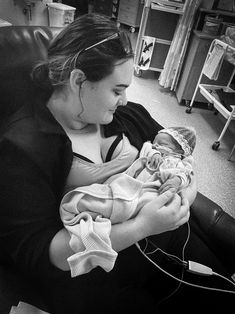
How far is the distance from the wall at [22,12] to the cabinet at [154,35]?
143 centimetres

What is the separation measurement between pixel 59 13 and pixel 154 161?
2398mm

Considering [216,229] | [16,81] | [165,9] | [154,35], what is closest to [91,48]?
[16,81]

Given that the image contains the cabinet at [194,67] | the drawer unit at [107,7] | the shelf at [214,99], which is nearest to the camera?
the shelf at [214,99]

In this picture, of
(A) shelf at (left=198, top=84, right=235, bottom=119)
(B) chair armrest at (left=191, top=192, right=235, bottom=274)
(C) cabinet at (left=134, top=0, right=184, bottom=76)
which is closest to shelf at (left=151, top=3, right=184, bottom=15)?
(C) cabinet at (left=134, top=0, right=184, bottom=76)

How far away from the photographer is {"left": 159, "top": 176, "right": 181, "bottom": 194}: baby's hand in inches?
31.9

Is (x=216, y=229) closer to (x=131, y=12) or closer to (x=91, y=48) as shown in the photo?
(x=91, y=48)

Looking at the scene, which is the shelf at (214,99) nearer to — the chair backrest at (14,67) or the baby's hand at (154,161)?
the baby's hand at (154,161)

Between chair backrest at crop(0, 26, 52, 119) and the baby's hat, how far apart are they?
0.62 m

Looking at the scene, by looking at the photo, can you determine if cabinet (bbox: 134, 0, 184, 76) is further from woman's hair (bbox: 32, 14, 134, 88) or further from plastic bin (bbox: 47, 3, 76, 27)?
woman's hair (bbox: 32, 14, 134, 88)

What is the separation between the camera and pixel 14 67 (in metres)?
0.80

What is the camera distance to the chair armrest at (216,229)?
95cm

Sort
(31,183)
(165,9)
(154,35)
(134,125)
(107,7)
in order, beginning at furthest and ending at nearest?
1. (107,7)
2. (154,35)
3. (165,9)
4. (134,125)
5. (31,183)

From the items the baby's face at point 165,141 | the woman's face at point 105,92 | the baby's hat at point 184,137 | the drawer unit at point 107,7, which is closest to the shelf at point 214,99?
the baby's hat at point 184,137

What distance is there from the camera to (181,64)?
329 centimetres
